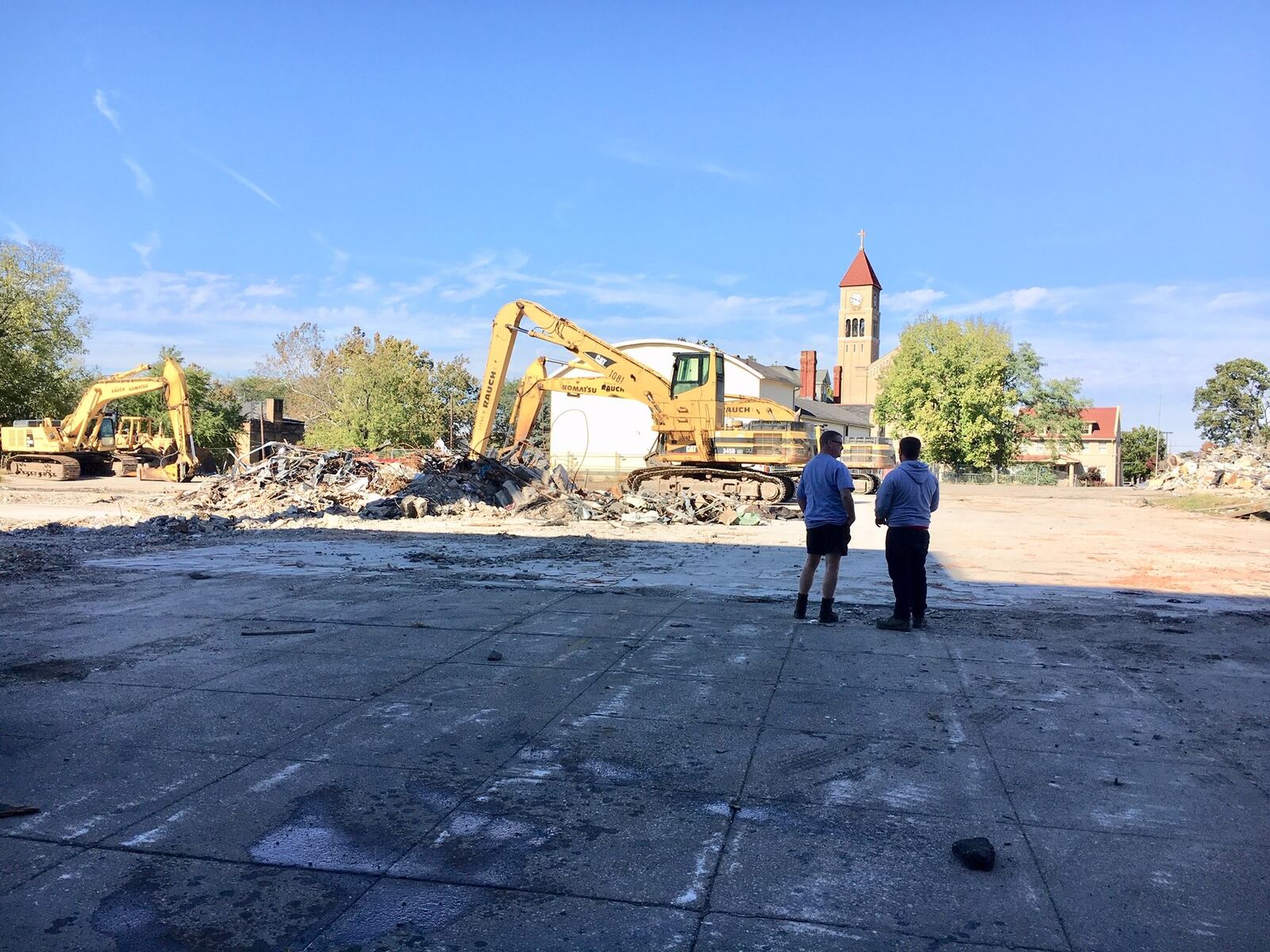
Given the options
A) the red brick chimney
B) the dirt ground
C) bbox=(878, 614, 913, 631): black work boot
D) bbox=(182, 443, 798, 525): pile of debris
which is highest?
the red brick chimney

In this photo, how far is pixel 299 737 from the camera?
467cm

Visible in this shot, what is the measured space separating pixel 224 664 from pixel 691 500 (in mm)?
16957

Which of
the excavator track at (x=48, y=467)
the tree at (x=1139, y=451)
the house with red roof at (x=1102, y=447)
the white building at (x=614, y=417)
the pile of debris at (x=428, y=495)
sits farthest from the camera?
the tree at (x=1139, y=451)

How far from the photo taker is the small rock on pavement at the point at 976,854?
3.28 meters

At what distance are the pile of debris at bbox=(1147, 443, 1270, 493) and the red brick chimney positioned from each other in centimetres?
2920

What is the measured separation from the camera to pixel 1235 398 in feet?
275

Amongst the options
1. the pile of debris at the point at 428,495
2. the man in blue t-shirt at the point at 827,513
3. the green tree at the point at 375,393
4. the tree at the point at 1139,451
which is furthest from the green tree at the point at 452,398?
the tree at the point at 1139,451

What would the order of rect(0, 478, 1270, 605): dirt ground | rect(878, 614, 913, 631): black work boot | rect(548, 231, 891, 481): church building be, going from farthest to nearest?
rect(548, 231, 891, 481): church building, rect(0, 478, 1270, 605): dirt ground, rect(878, 614, 913, 631): black work boot

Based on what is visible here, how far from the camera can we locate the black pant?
304 inches

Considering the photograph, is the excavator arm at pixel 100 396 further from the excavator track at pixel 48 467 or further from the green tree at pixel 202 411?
the green tree at pixel 202 411

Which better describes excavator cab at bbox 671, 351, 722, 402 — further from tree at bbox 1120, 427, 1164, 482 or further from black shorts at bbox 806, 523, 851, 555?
tree at bbox 1120, 427, 1164, 482

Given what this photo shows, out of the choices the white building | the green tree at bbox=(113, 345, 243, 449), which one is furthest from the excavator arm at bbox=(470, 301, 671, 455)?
the green tree at bbox=(113, 345, 243, 449)

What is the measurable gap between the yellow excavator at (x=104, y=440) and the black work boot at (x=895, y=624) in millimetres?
31085

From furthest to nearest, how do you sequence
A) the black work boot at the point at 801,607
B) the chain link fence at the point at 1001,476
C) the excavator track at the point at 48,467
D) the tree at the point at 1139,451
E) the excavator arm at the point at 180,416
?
the tree at the point at 1139,451 → the chain link fence at the point at 1001,476 → the excavator track at the point at 48,467 → the excavator arm at the point at 180,416 → the black work boot at the point at 801,607
